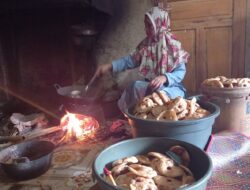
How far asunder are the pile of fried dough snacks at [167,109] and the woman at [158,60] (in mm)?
561

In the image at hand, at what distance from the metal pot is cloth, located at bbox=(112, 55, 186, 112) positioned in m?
0.73

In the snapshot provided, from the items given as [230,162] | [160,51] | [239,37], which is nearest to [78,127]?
[160,51]

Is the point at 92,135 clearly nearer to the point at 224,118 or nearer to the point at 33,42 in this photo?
the point at 224,118

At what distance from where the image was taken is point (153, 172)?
115 cm

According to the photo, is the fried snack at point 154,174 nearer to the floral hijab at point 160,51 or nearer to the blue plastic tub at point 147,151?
the blue plastic tub at point 147,151

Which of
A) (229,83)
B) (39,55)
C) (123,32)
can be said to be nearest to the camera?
(229,83)

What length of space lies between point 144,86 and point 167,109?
878 mm

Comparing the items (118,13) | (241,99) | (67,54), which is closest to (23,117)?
(67,54)

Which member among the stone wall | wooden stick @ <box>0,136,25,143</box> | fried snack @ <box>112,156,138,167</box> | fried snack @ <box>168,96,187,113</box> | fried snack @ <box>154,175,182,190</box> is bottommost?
wooden stick @ <box>0,136,25,143</box>

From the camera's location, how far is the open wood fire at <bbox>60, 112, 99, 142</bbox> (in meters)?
2.35

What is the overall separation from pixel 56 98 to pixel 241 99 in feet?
7.82

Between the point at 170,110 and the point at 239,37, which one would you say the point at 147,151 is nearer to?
the point at 170,110

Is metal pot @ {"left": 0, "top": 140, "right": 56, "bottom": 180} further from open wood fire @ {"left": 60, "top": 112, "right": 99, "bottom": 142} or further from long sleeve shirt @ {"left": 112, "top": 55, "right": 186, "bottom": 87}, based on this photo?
long sleeve shirt @ {"left": 112, "top": 55, "right": 186, "bottom": 87}

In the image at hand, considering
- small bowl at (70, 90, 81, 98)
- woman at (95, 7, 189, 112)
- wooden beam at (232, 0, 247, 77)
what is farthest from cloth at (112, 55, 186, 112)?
wooden beam at (232, 0, 247, 77)
